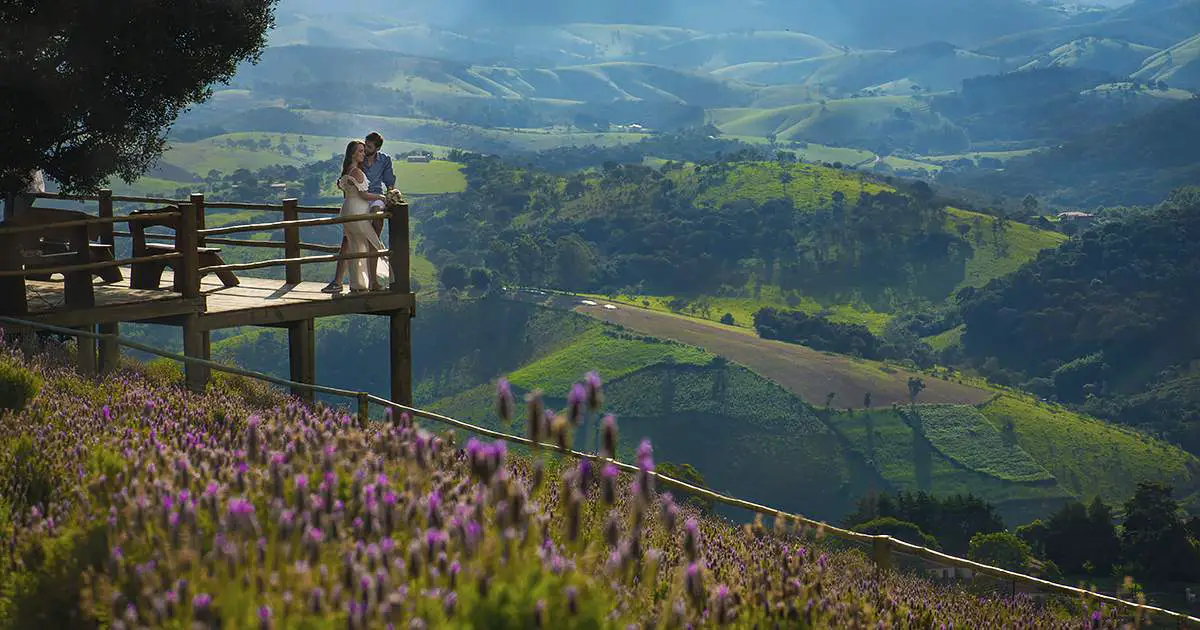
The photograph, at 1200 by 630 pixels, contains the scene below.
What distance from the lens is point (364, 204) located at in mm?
16047

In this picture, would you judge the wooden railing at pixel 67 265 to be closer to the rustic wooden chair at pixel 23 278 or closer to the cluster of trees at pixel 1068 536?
the rustic wooden chair at pixel 23 278

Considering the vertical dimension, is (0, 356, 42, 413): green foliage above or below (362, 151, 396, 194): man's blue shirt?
below

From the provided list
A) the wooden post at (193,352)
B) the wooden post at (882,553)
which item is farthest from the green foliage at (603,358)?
the wooden post at (882,553)

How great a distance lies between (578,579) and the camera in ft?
14.6

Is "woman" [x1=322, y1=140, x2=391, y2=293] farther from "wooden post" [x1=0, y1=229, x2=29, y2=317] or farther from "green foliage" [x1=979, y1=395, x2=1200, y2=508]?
"green foliage" [x1=979, y1=395, x2=1200, y2=508]

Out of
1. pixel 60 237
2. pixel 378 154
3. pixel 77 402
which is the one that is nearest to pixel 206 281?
pixel 60 237

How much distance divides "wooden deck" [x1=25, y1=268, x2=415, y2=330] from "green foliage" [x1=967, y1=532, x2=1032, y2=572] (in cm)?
8285

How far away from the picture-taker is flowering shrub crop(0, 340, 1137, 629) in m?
4.29

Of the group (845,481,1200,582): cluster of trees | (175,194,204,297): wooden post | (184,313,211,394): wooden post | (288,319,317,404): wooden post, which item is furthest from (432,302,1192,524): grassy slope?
(175,194,204,297): wooden post

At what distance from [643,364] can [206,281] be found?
169720 millimetres

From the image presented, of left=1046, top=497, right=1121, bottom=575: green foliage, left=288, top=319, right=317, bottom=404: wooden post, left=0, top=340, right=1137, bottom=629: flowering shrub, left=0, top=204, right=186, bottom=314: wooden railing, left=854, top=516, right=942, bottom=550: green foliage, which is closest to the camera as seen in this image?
left=0, top=340, right=1137, bottom=629: flowering shrub

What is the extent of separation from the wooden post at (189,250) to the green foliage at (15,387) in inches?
202

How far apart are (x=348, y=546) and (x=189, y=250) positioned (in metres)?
10.2

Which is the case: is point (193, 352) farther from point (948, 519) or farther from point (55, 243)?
point (948, 519)
